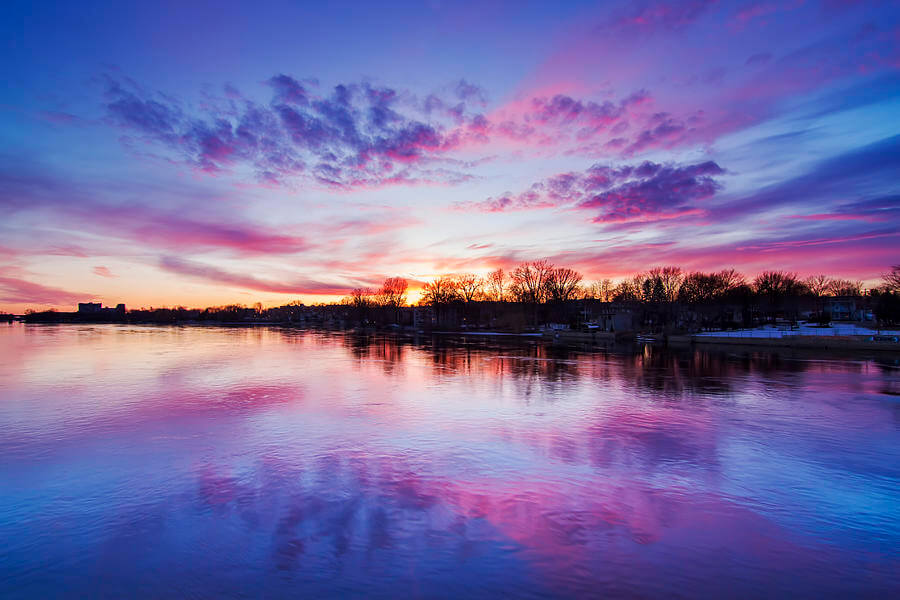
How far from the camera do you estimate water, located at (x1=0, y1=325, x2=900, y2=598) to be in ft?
16.6

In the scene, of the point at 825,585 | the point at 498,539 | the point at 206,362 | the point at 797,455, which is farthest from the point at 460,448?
the point at 206,362

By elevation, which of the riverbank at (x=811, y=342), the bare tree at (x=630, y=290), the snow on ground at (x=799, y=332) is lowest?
the riverbank at (x=811, y=342)

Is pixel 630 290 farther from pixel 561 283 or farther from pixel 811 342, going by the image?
pixel 811 342

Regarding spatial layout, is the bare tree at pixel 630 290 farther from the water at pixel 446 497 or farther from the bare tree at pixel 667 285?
the water at pixel 446 497

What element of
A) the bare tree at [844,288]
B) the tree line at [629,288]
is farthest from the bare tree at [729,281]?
the bare tree at [844,288]

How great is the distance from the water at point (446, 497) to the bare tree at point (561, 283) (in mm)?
71456

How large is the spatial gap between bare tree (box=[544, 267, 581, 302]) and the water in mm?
71456

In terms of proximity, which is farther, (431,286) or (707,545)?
(431,286)

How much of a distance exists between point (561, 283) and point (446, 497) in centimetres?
8274

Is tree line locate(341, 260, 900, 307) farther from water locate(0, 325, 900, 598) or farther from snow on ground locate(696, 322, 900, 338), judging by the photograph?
water locate(0, 325, 900, 598)

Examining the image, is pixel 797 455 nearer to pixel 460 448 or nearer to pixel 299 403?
pixel 460 448

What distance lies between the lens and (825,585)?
4957 mm

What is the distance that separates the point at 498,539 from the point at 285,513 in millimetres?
2987

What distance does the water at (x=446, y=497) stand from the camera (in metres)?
5.05
